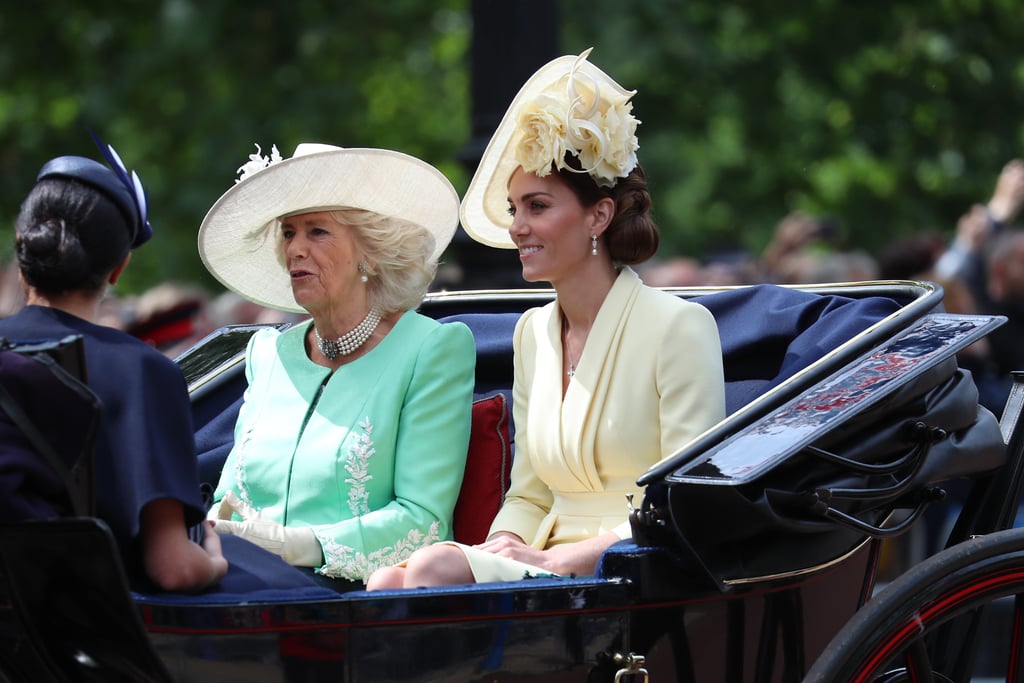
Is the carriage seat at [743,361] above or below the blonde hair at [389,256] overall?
below

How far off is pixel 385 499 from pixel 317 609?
0.85m

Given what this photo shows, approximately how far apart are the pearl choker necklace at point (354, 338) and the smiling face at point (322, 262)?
0.10 ft

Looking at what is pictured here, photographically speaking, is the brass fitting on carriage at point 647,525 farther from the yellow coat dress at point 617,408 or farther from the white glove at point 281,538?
the white glove at point 281,538

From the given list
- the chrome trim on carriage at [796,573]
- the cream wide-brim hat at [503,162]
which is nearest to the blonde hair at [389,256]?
the cream wide-brim hat at [503,162]

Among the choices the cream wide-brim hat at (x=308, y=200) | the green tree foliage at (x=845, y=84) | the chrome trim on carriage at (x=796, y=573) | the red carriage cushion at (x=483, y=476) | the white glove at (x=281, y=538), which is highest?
the green tree foliage at (x=845, y=84)

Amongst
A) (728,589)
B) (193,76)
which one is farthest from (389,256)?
(193,76)

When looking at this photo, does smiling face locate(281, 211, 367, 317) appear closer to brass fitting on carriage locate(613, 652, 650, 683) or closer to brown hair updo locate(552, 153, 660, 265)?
brown hair updo locate(552, 153, 660, 265)

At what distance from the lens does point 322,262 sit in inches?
141

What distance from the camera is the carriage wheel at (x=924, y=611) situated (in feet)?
8.76

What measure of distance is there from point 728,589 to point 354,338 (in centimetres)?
125

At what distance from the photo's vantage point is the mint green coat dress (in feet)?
11.0

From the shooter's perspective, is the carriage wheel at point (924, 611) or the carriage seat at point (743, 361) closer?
the carriage wheel at point (924, 611)

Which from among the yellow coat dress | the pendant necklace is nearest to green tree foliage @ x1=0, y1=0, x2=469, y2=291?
the pendant necklace

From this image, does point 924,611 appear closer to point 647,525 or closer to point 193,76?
point 647,525
